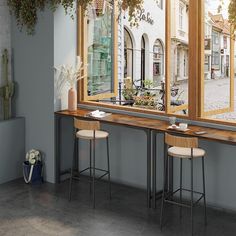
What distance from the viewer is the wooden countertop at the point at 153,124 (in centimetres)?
390

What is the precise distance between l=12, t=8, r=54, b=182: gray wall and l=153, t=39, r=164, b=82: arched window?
1.27 metres


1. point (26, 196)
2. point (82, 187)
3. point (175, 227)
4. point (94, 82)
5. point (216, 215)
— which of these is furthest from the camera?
point (94, 82)

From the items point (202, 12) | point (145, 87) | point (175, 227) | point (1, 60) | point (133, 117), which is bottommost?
point (175, 227)

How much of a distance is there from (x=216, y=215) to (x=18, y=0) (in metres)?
3.46

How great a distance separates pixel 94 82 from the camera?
18.5 ft

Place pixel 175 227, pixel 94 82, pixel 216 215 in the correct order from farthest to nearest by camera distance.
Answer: pixel 94 82 < pixel 216 215 < pixel 175 227

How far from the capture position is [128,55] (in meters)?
5.33

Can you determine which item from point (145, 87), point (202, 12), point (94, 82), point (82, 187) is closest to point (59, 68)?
point (94, 82)

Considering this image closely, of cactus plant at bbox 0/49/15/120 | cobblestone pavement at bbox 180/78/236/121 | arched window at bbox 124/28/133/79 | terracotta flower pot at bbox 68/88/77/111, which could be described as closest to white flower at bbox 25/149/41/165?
cactus plant at bbox 0/49/15/120

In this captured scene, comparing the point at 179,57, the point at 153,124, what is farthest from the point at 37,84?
the point at 179,57

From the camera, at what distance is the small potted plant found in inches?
204

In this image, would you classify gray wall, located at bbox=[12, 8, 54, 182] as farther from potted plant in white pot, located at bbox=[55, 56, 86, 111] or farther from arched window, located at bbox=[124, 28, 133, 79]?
arched window, located at bbox=[124, 28, 133, 79]

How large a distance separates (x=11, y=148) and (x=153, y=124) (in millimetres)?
1970

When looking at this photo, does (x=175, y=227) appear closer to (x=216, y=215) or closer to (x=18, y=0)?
(x=216, y=215)
